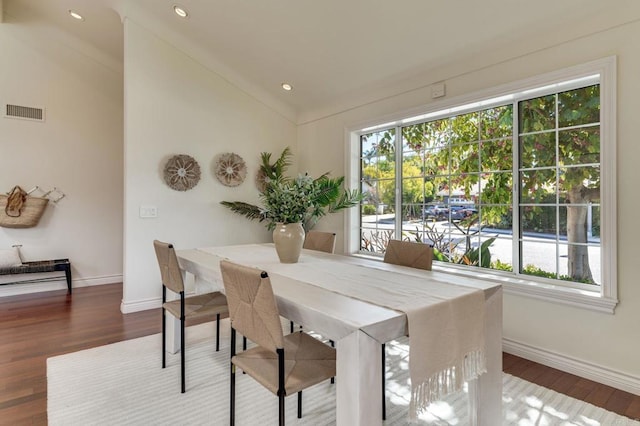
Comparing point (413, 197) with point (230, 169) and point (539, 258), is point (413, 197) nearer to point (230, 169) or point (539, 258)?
point (539, 258)

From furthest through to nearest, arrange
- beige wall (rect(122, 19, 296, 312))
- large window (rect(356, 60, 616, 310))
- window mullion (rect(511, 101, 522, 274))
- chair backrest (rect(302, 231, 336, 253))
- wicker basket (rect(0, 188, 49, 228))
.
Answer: wicker basket (rect(0, 188, 49, 228)), beige wall (rect(122, 19, 296, 312)), chair backrest (rect(302, 231, 336, 253)), window mullion (rect(511, 101, 522, 274)), large window (rect(356, 60, 616, 310))

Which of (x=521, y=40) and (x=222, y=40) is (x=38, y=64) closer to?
(x=222, y=40)

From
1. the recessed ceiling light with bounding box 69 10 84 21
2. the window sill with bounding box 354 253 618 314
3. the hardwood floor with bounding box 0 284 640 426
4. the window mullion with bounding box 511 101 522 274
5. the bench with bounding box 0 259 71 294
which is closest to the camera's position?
the hardwood floor with bounding box 0 284 640 426

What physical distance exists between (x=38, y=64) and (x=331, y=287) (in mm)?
5299

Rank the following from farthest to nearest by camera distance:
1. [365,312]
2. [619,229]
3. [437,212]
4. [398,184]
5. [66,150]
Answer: [66,150] < [398,184] < [437,212] < [619,229] < [365,312]

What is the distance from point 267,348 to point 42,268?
4388 mm

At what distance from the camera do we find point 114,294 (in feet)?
14.8

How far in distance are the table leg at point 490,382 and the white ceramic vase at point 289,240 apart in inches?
44.5

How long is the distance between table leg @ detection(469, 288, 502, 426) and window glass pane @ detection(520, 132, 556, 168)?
149 centimetres

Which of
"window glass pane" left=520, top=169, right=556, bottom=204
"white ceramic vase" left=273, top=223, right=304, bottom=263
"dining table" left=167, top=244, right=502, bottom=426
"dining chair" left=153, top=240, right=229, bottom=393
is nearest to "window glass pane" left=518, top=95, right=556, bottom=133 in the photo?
"window glass pane" left=520, top=169, right=556, bottom=204

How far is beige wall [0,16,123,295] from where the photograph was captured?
4.45 metres

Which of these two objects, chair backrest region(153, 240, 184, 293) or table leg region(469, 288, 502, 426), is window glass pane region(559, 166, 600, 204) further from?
chair backrest region(153, 240, 184, 293)

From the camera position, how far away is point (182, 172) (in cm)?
399

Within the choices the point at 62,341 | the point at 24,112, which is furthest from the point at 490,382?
the point at 24,112
